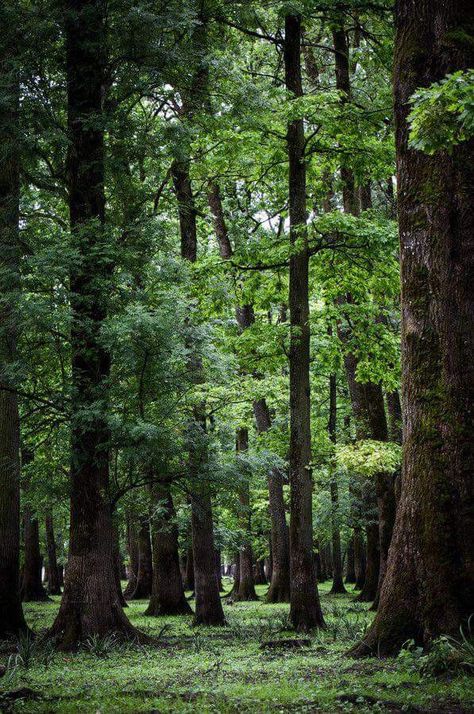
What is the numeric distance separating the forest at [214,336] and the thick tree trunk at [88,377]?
43 mm

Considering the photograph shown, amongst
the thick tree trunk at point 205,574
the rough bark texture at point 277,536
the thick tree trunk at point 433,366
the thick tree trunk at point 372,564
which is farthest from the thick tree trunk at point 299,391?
the rough bark texture at point 277,536

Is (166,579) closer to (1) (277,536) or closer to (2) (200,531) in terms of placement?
(2) (200,531)

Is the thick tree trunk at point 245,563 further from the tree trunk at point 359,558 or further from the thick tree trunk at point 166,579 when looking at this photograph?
the thick tree trunk at point 166,579

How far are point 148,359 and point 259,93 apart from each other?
575 centimetres

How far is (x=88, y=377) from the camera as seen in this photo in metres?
11.7

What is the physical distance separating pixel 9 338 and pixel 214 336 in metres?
3.54

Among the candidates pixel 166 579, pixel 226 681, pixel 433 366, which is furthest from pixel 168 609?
pixel 433 366

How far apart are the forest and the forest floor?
5 cm

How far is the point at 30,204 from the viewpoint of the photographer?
14.7m

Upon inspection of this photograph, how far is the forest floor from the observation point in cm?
544

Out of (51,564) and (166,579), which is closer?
(166,579)

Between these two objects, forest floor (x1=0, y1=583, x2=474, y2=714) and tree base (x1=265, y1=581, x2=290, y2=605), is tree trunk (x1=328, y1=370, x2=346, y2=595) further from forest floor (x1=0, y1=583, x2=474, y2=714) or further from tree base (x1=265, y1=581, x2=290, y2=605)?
forest floor (x1=0, y1=583, x2=474, y2=714)

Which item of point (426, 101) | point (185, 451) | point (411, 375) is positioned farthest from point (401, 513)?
point (185, 451)

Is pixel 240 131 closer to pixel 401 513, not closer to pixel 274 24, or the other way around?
pixel 274 24
